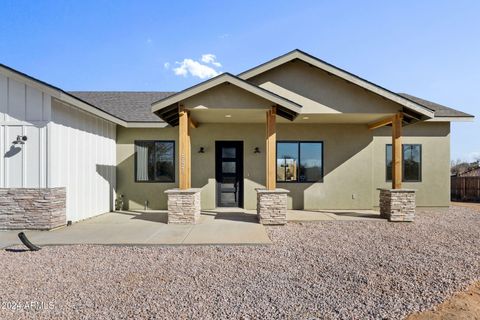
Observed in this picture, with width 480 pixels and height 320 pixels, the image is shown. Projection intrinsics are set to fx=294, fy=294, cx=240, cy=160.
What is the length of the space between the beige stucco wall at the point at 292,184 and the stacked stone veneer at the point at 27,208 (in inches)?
154

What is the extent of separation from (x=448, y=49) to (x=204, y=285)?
10.1 m

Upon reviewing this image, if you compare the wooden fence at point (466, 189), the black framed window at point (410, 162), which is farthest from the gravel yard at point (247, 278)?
the wooden fence at point (466, 189)

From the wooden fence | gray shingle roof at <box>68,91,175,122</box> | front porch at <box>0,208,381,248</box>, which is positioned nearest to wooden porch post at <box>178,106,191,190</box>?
front porch at <box>0,208,381,248</box>

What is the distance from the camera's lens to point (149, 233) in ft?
23.7

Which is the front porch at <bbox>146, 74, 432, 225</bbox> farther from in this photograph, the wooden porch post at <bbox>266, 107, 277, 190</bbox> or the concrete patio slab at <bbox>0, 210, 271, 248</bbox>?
the concrete patio slab at <bbox>0, 210, 271, 248</bbox>

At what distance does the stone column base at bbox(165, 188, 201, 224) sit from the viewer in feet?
27.0

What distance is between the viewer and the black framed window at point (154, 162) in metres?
11.5

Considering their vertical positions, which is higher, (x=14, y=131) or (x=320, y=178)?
(x=14, y=131)

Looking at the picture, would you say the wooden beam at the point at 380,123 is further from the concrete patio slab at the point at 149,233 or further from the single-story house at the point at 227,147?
the concrete patio slab at the point at 149,233

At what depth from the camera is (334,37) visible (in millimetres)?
10141

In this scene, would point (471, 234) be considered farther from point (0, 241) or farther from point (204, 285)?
point (0, 241)

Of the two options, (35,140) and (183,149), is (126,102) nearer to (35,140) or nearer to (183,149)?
(35,140)

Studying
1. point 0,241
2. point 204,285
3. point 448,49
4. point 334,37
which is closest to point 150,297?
point 204,285

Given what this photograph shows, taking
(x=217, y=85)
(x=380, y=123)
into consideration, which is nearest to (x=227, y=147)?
(x=217, y=85)
